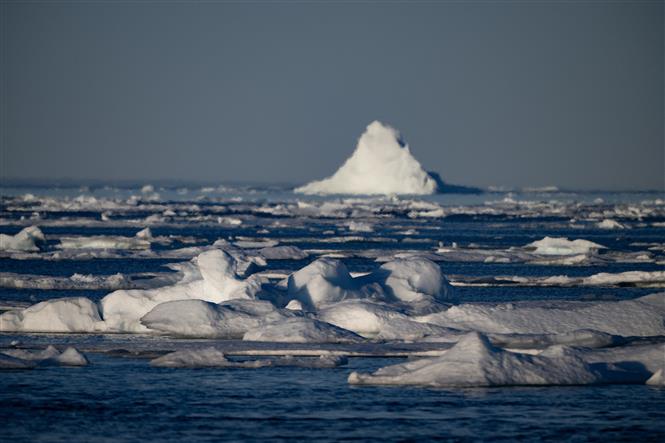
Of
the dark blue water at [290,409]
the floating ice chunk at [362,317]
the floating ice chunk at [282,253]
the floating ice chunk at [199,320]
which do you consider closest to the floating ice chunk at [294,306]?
the floating ice chunk at [362,317]

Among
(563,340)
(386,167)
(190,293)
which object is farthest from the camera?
(386,167)

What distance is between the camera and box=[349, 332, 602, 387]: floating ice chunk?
16953 mm

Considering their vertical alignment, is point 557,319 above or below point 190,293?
below

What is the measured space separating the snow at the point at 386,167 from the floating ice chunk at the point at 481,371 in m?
94.3

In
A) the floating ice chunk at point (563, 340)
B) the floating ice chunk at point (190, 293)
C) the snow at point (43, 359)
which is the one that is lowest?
the floating ice chunk at point (563, 340)

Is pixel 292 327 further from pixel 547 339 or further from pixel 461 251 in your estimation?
pixel 461 251

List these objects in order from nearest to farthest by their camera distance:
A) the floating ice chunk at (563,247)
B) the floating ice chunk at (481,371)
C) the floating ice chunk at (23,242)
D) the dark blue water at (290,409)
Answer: the dark blue water at (290,409)
the floating ice chunk at (481,371)
the floating ice chunk at (563,247)
the floating ice chunk at (23,242)

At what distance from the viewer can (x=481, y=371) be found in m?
16.9

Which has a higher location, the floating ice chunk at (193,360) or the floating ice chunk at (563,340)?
the floating ice chunk at (193,360)

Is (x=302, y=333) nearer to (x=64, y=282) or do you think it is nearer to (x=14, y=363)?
(x=14, y=363)

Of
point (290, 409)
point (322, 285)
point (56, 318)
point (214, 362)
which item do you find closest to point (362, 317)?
point (322, 285)

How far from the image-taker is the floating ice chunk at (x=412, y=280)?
25156 millimetres

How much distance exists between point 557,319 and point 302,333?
185 inches

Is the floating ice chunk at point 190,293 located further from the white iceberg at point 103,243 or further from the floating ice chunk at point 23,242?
the white iceberg at point 103,243
